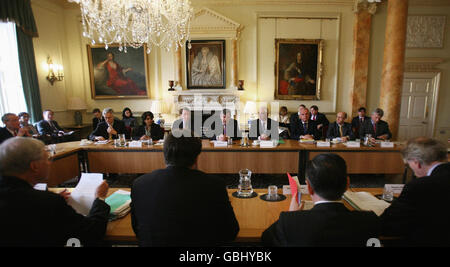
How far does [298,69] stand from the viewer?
681 cm

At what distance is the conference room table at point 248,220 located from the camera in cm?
150

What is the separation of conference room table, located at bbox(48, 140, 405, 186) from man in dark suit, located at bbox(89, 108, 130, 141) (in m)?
0.52

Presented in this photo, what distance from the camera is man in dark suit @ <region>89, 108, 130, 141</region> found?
14.9 ft

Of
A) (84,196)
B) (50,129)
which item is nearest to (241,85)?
(50,129)

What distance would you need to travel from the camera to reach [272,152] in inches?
156

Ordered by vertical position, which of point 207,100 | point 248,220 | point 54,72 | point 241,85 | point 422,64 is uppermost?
point 422,64

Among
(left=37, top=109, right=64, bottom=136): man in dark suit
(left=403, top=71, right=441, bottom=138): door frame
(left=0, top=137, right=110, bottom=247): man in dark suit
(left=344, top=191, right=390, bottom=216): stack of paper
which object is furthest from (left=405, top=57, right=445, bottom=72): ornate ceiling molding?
(left=37, top=109, right=64, bottom=136): man in dark suit

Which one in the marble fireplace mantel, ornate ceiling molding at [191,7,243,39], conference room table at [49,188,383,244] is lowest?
conference room table at [49,188,383,244]

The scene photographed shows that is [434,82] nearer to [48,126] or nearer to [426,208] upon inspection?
[426,208]

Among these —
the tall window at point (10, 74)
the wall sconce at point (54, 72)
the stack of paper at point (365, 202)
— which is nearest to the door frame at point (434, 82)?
the stack of paper at point (365, 202)

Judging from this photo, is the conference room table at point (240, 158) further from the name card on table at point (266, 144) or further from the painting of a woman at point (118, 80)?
the painting of a woman at point (118, 80)

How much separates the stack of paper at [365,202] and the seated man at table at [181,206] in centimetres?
97

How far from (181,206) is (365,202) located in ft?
4.50

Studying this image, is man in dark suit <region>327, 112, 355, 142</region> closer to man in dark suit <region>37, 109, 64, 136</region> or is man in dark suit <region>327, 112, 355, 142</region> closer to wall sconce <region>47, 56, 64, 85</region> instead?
man in dark suit <region>37, 109, 64, 136</region>
